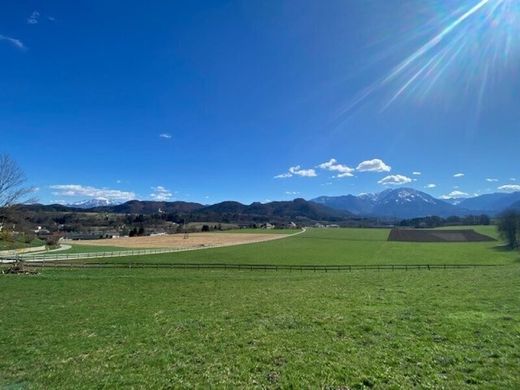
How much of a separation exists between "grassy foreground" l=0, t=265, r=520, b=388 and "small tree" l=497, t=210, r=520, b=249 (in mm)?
76102

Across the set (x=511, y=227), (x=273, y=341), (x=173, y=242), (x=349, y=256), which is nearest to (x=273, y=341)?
(x=273, y=341)

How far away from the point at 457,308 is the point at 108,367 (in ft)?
45.0

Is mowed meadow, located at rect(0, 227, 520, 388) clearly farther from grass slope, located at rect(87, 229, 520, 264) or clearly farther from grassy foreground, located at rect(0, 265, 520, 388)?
grass slope, located at rect(87, 229, 520, 264)

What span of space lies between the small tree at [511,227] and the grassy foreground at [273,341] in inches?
2996

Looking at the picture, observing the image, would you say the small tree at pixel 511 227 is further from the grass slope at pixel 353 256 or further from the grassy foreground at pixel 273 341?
the grassy foreground at pixel 273 341

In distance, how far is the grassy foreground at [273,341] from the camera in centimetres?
785

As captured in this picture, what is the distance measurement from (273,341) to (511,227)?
93208 mm

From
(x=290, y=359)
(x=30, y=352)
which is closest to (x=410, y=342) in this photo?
(x=290, y=359)

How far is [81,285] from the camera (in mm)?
26484

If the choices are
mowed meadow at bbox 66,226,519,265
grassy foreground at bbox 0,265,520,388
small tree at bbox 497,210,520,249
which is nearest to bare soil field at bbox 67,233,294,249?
mowed meadow at bbox 66,226,519,265

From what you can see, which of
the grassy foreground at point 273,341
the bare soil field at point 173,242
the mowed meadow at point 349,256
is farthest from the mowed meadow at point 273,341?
the bare soil field at point 173,242

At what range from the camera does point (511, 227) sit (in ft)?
261

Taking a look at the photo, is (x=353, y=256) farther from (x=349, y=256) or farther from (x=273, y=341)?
(x=273, y=341)

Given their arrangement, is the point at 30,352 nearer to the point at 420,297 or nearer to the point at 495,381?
the point at 495,381
